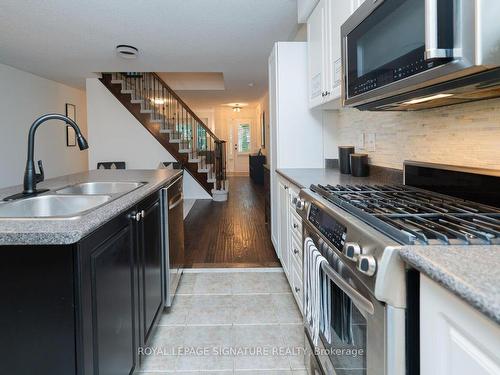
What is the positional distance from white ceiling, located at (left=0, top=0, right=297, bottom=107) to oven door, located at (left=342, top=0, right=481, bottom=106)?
6.39ft

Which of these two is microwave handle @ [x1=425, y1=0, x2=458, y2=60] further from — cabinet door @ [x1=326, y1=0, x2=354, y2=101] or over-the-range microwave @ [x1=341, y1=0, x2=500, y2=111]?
cabinet door @ [x1=326, y1=0, x2=354, y2=101]

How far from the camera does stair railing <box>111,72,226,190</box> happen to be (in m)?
6.95

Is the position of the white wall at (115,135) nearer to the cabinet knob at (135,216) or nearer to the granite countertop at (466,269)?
the cabinet knob at (135,216)

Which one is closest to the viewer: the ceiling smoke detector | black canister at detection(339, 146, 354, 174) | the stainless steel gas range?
the stainless steel gas range

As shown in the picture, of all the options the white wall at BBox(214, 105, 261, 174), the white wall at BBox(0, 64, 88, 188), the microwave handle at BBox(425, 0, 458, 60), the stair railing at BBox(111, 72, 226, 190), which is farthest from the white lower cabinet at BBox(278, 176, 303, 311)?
the white wall at BBox(214, 105, 261, 174)

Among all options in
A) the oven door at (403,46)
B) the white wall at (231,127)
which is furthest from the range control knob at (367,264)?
the white wall at (231,127)

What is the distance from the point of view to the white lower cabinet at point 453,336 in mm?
555

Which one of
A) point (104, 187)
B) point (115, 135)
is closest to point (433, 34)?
point (104, 187)

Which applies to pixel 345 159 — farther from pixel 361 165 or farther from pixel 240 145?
pixel 240 145

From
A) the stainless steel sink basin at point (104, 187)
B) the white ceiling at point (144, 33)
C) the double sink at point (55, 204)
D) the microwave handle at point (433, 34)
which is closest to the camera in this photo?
the microwave handle at point (433, 34)

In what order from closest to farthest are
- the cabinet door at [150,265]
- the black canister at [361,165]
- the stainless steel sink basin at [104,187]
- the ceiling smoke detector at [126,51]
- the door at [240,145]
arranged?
the cabinet door at [150,265] → the stainless steel sink basin at [104,187] → the black canister at [361,165] → the ceiling smoke detector at [126,51] → the door at [240,145]

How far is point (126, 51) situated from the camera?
14.6ft

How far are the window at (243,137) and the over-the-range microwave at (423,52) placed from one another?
11.2m

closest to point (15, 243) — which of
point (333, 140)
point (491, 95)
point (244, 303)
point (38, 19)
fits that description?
point (491, 95)
